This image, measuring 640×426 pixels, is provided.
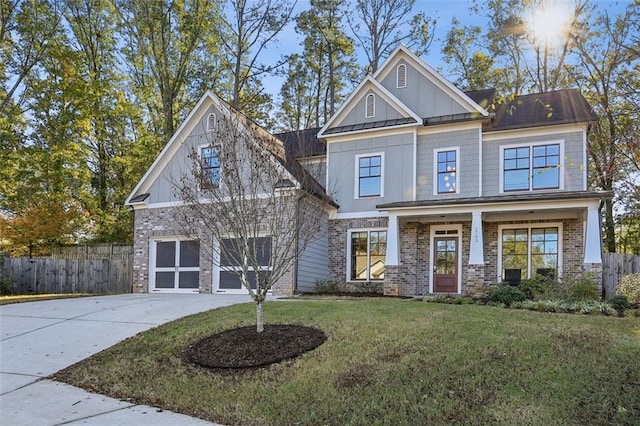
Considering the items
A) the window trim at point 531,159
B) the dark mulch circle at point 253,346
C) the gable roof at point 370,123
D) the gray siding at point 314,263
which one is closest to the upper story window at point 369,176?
the gable roof at point 370,123

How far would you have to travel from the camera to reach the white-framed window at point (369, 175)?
16750 mm

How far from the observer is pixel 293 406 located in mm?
5359

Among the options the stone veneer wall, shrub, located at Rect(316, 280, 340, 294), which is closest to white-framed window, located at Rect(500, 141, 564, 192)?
shrub, located at Rect(316, 280, 340, 294)

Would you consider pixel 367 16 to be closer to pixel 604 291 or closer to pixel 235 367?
pixel 604 291

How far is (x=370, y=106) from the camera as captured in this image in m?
17.3

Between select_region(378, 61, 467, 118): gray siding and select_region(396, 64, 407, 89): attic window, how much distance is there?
0.36 ft

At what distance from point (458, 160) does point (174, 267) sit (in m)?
10.5

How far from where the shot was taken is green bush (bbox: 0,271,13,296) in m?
17.3

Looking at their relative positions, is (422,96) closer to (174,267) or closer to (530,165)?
(530,165)

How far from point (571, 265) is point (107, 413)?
13289 millimetres

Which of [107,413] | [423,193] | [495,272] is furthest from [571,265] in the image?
[107,413]

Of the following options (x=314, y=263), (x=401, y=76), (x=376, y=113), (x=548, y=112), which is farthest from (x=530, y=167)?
(x=314, y=263)

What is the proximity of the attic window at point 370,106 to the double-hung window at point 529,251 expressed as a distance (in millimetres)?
6017

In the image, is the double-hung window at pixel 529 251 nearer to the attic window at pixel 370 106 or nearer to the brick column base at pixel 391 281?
the brick column base at pixel 391 281
